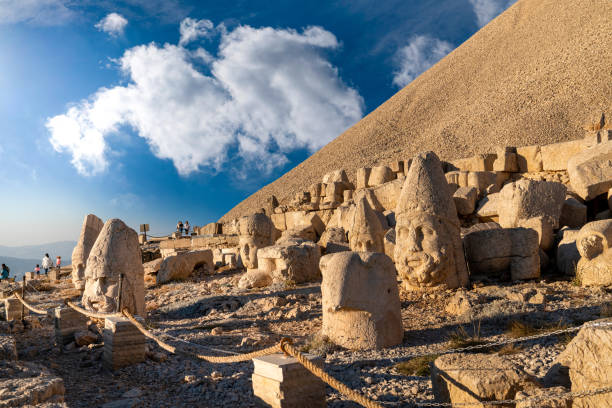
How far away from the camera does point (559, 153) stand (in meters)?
13.8

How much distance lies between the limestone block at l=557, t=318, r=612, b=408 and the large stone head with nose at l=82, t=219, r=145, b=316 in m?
5.74

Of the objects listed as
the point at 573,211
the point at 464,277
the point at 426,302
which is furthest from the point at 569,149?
the point at 426,302

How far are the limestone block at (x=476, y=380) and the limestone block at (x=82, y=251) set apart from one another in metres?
9.56

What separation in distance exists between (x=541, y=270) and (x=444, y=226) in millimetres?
2155

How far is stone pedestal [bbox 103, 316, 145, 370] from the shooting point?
486 centimetres

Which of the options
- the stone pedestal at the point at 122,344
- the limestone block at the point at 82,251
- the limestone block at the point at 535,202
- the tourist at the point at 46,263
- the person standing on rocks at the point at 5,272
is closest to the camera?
the stone pedestal at the point at 122,344

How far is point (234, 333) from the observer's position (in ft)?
21.7

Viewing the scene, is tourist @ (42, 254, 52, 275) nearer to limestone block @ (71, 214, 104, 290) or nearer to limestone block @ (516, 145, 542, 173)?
limestone block @ (71, 214, 104, 290)

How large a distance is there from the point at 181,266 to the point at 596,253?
9.94 meters

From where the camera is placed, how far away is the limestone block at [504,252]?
7641mm

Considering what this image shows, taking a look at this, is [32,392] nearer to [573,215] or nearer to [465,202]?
[573,215]

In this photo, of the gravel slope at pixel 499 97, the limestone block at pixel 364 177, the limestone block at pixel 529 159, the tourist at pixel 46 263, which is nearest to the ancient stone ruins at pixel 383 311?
the limestone block at pixel 529 159

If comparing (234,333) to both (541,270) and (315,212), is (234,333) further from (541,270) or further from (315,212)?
(315,212)

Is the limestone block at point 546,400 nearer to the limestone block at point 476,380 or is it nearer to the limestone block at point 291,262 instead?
the limestone block at point 476,380
